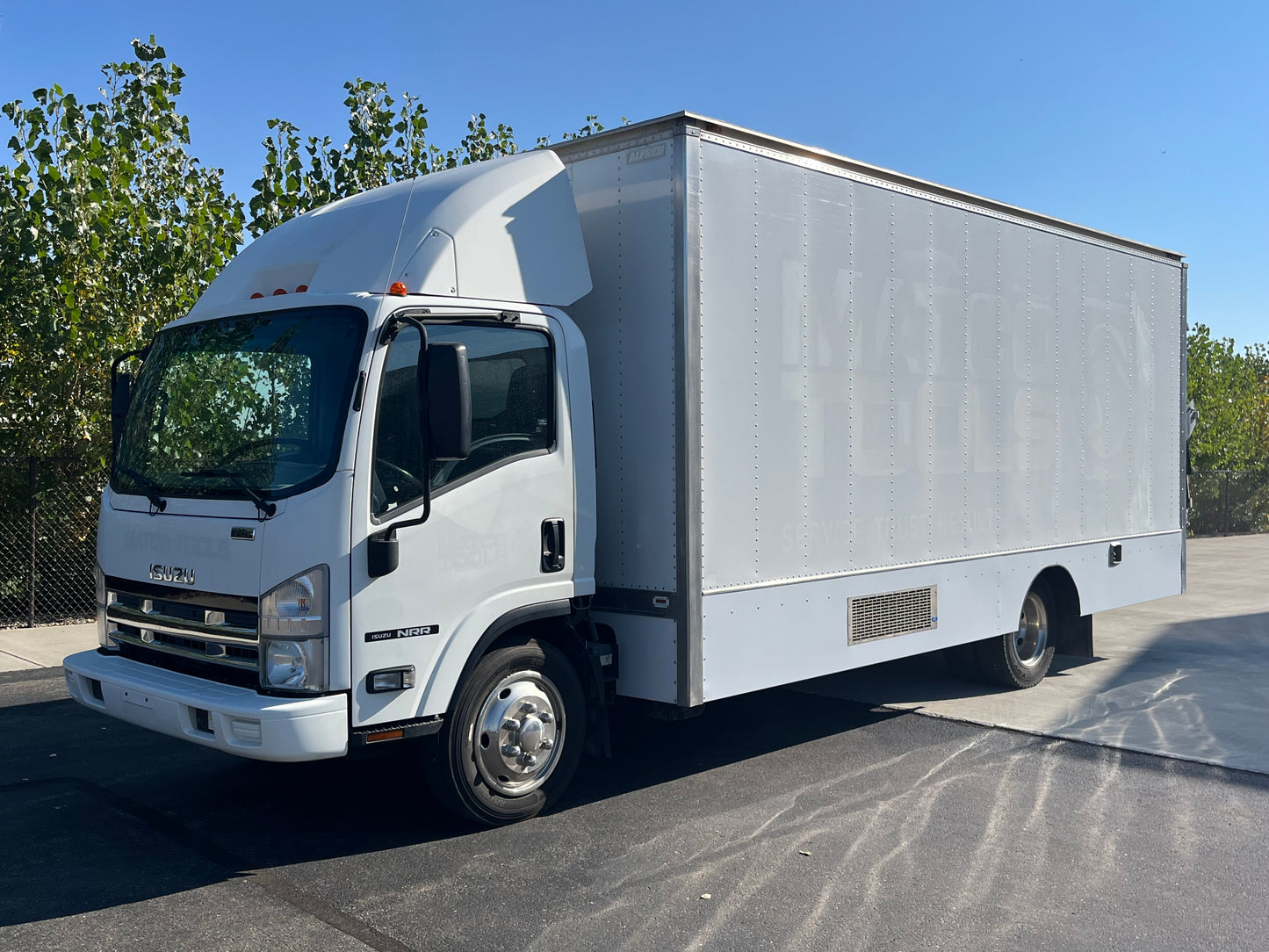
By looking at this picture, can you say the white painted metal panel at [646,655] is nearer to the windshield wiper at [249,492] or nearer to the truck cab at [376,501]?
the truck cab at [376,501]

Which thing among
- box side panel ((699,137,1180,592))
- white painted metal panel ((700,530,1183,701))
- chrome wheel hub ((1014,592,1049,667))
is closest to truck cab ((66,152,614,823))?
white painted metal panel ((700,530,1183,701))

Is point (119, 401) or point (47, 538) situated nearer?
point (119, 401)

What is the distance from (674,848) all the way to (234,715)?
211cm

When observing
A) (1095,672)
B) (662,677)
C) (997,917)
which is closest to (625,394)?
(662,677)

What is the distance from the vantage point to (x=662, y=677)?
19.5 ft

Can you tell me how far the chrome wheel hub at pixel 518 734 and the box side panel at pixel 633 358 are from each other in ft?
2.51

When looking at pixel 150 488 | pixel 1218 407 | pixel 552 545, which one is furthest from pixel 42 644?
pixel 1218 407

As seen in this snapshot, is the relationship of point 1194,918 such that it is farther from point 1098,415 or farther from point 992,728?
point 1098,415

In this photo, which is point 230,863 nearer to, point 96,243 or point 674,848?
point 674,848

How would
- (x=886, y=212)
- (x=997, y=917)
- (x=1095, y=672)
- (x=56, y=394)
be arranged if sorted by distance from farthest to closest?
(x=56, y=394), (x=1095, y=672), (x=886, y=212), (x=997, y=917)

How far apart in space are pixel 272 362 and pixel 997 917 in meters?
4.06

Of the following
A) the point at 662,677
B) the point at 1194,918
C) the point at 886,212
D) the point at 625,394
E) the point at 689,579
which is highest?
the point at 886,212

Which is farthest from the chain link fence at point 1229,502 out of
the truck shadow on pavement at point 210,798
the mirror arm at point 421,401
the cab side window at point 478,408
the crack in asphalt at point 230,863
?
the crack in asphalt at point 230,863

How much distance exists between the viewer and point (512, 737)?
223 inches
